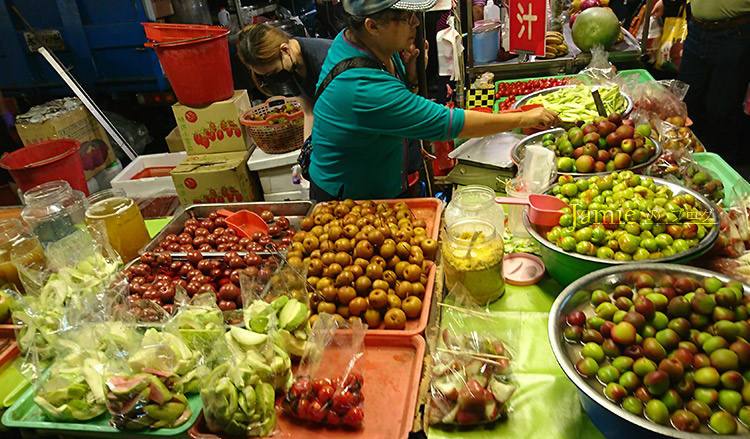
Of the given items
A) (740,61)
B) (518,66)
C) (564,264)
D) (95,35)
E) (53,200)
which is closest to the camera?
(564,264)

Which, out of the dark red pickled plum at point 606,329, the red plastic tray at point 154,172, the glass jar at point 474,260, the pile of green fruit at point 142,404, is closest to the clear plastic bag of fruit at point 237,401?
the pile of green fruit at point 142,404

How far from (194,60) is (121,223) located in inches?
95.3

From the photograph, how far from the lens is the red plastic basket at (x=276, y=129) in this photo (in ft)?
13.9

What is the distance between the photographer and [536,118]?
244cm

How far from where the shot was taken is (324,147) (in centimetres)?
254

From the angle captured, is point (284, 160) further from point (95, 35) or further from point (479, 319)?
point (479, 319)

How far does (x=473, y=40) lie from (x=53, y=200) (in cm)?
346

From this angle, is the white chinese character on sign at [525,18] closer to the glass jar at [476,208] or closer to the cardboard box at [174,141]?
the glass jar at [476,208]

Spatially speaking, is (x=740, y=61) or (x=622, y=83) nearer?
(x=622, y=83)

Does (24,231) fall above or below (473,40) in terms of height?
below

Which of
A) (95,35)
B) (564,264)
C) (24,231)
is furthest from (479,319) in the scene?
(95,35)

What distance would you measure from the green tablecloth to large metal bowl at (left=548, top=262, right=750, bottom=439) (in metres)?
0.08

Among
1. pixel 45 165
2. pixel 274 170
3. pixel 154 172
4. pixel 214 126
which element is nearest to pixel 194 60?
pixel 214 126

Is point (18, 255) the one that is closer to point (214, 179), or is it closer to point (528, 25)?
point (214, 179)
